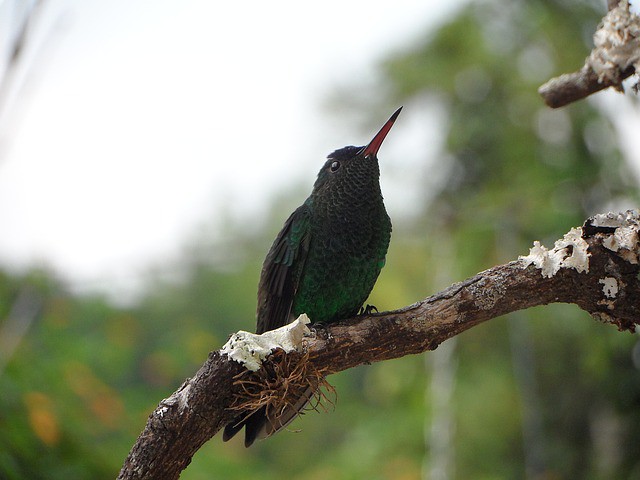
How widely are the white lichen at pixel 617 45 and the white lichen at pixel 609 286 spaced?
640 mm

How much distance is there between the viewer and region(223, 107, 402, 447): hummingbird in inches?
86.7

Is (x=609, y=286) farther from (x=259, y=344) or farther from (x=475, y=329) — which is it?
(x=475, y=329)

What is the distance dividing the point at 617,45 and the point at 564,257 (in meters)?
0.68

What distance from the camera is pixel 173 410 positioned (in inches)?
62.9

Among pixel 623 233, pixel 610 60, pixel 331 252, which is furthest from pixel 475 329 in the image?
pixel 623 233

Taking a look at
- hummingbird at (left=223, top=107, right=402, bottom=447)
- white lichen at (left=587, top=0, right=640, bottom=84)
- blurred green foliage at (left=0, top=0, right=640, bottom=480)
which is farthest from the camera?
blurred green foliage at (left=0, top=0, right=640, bottom=480)

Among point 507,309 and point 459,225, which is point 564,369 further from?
point 507,309

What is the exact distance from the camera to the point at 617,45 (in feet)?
6.22

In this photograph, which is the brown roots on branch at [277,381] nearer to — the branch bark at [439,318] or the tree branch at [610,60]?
the branch bark at [439,318]

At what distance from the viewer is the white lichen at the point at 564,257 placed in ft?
5.44

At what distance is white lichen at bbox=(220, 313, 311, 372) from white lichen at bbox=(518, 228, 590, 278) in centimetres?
63

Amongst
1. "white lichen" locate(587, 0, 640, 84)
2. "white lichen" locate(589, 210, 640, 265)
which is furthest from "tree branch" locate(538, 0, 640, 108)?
"white lichen" locate(589, 210, 640, 265)

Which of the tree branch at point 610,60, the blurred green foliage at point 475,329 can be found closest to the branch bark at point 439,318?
the tree branch at point 610,60

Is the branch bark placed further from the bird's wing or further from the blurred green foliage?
the blurred green foliage
